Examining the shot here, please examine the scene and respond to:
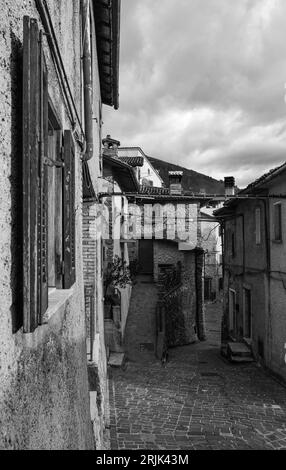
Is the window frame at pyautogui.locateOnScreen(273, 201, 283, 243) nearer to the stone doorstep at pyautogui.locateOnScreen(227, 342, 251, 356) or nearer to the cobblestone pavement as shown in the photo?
the cobblestone pavement

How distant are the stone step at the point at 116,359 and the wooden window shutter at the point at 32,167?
33.4 ft

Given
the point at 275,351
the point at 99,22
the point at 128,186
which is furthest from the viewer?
the point at 128,186

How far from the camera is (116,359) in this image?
11422mm

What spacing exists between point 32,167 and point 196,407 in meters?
8.43

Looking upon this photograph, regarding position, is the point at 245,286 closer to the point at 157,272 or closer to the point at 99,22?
the point at 157,272

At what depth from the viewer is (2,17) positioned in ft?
4.46

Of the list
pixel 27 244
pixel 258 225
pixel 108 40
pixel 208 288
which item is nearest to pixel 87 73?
pixel 108 40

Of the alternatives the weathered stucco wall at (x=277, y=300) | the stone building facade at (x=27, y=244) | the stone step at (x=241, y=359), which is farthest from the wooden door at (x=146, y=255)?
the stone building facade at (x=27, y=244)

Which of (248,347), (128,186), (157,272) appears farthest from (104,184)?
(157,272)

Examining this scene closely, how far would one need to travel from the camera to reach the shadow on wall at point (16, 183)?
1.45 metres

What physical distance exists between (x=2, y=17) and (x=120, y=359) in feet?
36.6

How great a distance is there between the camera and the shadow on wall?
1.45 meters

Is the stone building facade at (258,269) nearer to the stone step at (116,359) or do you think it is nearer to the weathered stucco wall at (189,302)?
the weathered stucco wall at (189,302)

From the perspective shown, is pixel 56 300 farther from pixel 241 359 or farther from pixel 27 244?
pixel 241 359
